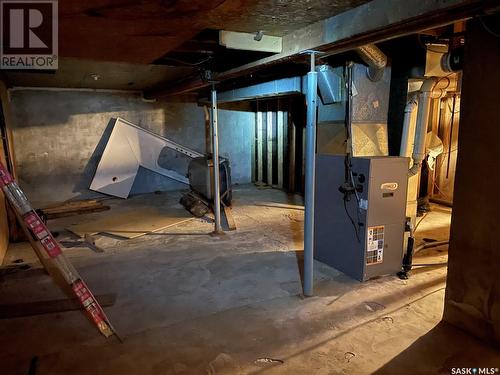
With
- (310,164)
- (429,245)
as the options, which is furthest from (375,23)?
(429,245)

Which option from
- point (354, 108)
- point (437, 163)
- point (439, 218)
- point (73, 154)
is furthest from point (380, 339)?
point (73, 154)

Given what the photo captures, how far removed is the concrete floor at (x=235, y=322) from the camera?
1979mm

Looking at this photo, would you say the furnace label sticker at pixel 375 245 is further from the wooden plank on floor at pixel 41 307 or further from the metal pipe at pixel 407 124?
the wooden plank on floor at pixel 41 307

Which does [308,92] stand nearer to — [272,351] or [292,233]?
[272,351]

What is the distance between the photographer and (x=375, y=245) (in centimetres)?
300

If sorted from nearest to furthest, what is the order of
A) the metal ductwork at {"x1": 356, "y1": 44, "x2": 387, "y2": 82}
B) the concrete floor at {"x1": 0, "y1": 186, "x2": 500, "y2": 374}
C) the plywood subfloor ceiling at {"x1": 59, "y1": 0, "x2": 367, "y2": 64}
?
the plywood subfloor ceiling at {"x1": 59, "y1": 0, "x2": 367, "y2": 64}, the concrete floor at {"x1": 0, "y1": 186, "x2": 500, "y2": 374}, the metal ductwork at {"x1": 356, "y1": 44, "x2": 387, "y2": 82}

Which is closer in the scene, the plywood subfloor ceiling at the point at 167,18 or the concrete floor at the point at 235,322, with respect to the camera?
the plywood subfloor ceiling at the point at 167,18

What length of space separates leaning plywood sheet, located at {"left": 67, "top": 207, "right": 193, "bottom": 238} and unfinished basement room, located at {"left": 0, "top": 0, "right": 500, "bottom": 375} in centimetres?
5

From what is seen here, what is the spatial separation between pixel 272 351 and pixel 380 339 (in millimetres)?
713

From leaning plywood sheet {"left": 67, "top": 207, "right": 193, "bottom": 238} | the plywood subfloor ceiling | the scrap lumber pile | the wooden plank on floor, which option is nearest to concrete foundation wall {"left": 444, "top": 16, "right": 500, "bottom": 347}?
the plywood subfloor ceiling

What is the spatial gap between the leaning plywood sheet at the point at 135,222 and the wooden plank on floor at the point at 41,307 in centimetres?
173

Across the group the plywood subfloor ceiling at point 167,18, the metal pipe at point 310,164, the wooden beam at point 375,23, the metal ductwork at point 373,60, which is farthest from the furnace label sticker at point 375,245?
the plywood subfloor ceiling at point 167,18

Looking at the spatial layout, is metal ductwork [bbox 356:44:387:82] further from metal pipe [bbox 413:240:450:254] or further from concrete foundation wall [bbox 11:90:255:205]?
concrete foundation wall [bbox 11:90:255:205]

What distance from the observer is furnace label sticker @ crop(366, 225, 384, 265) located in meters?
2.96
